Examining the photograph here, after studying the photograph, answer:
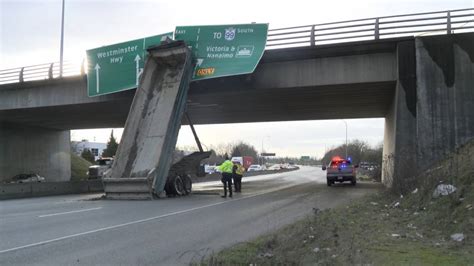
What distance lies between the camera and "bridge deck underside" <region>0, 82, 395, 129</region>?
80.3 ft

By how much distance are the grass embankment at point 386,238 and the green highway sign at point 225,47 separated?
499 inches

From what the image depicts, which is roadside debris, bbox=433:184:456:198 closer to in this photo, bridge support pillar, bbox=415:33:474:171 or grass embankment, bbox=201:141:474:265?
grass embankment, bbox=201:141:474:265

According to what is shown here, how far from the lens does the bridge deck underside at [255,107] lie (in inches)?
963

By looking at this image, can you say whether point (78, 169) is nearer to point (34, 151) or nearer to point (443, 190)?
point (34, 151)

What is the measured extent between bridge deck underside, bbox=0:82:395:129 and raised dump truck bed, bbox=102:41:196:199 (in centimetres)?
233

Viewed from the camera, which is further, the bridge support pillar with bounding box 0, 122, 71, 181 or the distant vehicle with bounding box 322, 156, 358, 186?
the bridge support pillar with bounding box 0, 122, 71, 181

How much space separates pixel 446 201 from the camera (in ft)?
29.2

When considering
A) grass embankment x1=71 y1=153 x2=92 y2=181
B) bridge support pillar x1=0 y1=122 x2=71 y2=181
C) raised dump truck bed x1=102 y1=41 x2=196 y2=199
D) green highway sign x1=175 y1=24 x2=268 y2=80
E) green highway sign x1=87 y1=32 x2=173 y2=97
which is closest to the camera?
raised dump truck bed x1=102 y1=41 x2=196 y2=199

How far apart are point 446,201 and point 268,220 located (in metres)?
4.80

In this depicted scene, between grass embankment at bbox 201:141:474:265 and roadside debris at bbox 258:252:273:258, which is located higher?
grass embankment at bbox 201:141:474:265

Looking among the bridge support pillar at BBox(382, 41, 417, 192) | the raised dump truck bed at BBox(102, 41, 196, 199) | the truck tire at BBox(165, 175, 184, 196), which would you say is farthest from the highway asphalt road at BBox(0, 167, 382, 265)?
the bridge support pillar at BBox(382, 41, 417, 192)

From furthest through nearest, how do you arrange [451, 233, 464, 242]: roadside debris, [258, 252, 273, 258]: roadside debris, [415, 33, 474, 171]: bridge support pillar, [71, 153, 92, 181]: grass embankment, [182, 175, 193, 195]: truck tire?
[71, 153, 92, 181]: grass embankment
[182, 175, 193, 195]: truck tire
[415, 33, 474, 171]: bridge support pillar
[258, 252, 273, 258]: roadside debris
[451, 233, 464, 242]: roadside debris

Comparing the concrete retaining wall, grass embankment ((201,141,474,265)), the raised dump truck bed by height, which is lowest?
the concrete retaining wall

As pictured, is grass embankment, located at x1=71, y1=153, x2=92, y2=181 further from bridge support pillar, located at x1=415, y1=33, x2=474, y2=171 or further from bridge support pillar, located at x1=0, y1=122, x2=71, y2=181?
bridge support pillar, located at x1=415, y1=33, x2=474, y2=171
